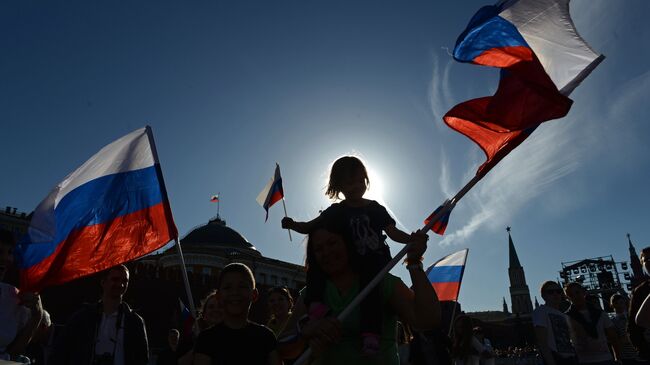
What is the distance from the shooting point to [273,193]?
35.5 ft

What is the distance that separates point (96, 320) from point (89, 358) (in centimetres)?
34

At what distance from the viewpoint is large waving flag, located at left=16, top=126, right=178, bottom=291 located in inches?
154

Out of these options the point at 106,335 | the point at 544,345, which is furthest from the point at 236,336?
the point at 544,345

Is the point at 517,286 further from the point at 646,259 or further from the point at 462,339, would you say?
the point at 646,259

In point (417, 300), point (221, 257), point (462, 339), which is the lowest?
point (417, 300)

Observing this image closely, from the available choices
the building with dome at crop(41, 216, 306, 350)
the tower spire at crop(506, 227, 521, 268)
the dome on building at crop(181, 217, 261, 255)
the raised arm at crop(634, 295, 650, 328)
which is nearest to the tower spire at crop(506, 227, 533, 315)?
the tower spire at crop(506, 227, 521, 268)

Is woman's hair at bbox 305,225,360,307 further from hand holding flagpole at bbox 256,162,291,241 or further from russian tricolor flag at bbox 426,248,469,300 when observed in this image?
hand holding flagpole at bbox 256,162,291,241

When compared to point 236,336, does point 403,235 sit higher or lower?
higher

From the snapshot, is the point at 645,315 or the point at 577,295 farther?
the point at 577,295

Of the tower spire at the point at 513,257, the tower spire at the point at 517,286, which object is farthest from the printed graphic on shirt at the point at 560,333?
the tower spire at the point at 513,257

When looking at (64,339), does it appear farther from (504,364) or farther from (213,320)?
(504,364)

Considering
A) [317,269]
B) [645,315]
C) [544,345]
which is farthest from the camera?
[544,345]

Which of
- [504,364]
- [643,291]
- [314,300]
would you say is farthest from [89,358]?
[504,364]

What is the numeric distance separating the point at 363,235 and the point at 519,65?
1.80m
